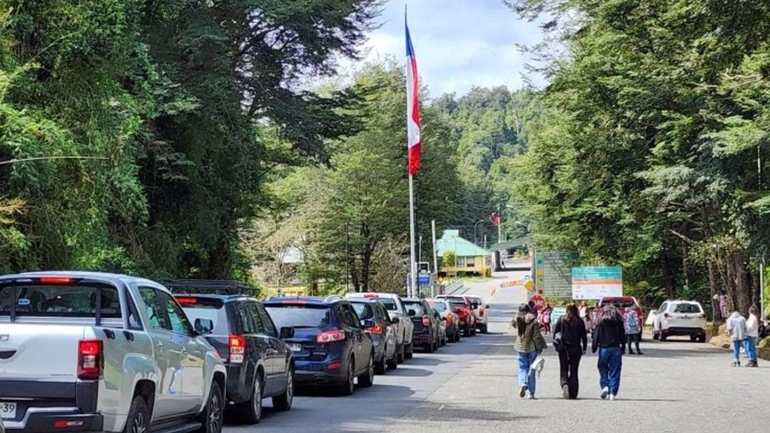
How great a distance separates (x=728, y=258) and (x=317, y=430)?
3098 cm

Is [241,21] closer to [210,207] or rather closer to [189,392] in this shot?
[210,207]

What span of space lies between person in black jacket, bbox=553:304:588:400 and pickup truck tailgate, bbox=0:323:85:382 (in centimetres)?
1089

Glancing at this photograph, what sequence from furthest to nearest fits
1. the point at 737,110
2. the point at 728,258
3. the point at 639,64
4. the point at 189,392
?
the point at 728,258 < the point at 639,64 < the point at 737,110 < the point at 189,392

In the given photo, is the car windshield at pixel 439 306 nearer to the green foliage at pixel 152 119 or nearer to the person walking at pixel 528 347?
the green foliage at pixel 152 119

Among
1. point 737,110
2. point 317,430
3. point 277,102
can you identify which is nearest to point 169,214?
point 277,102

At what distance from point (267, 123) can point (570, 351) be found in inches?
913

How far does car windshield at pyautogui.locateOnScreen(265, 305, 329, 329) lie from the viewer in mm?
18016

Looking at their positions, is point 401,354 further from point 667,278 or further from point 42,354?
point 667,278

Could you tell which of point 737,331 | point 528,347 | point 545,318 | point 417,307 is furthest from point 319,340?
point 545,318

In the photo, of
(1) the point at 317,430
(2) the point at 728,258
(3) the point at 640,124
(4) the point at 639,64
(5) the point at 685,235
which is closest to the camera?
(1) the point at 317,430

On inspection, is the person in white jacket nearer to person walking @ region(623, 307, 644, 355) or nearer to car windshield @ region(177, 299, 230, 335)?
person walking @ region(623, 307, 644, 355)

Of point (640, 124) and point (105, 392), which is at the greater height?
point (640, 124)

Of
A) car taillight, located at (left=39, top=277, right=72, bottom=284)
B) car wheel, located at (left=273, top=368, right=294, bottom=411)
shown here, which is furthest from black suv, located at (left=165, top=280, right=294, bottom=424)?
car taillight, located at (left=39, top=277, right=72, bottom=284)

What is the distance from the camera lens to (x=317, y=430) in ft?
43.5
